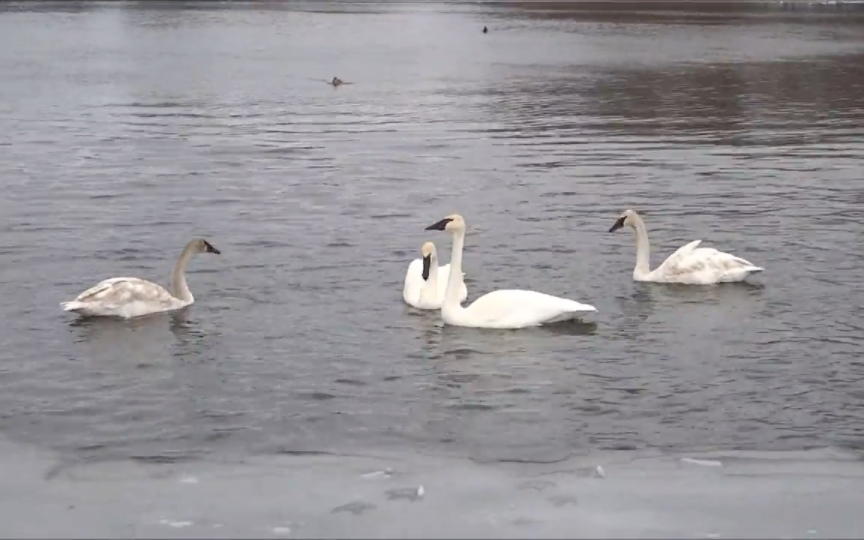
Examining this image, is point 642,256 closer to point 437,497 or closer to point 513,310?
point 513,310

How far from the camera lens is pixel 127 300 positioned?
43.8 ft

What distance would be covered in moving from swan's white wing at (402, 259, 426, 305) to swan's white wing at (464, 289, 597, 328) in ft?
3.53

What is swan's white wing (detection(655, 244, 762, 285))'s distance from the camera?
1473 cm

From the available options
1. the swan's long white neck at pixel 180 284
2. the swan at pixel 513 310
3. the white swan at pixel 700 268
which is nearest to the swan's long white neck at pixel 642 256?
the white swan at pixel 700 268

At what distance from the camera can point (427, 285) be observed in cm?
1390

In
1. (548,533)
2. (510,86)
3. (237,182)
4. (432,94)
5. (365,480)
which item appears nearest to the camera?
(548,533)

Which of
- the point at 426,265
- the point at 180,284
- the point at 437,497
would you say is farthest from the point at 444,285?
the point at 437,497

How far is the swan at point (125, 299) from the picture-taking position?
1320cm

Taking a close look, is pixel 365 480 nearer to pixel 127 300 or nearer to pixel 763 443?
pixel 763 443

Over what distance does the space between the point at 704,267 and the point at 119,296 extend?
5.97 metres

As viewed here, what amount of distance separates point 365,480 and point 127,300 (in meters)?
5.10

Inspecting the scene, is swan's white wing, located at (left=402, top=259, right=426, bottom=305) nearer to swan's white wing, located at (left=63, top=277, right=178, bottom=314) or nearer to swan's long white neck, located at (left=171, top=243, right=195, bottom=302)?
swan's long white neck, located at (left=171, top=243, right=195, bottom=302)

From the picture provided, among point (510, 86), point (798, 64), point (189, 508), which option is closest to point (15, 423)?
point (189, 508)

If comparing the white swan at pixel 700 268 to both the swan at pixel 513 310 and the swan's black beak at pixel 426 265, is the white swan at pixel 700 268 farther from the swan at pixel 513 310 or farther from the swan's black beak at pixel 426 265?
the swan's black beak at pixel 426 265
